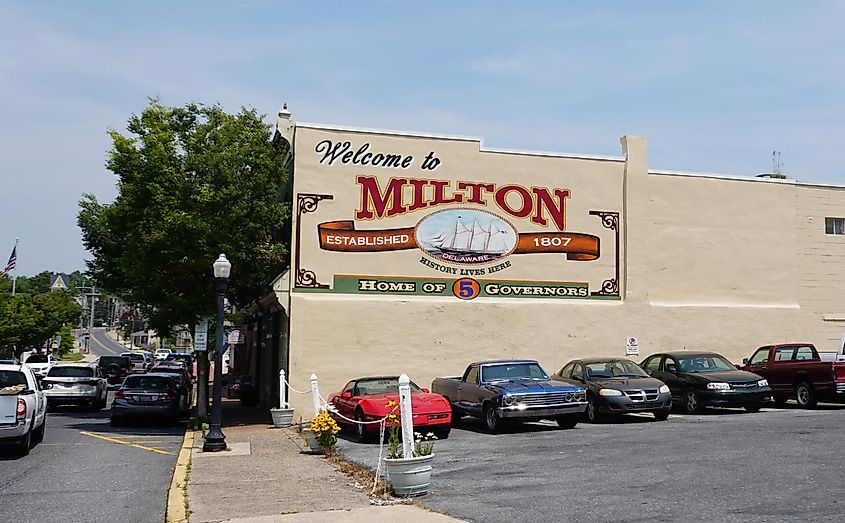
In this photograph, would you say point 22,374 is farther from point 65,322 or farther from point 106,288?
point 65,322

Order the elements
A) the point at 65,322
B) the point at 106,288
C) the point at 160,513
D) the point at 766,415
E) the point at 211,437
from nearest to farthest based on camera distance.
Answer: the point at 160,513 < the point at 211,437 < the point at 766,415 < the point at 106,288 < the point at 65,322

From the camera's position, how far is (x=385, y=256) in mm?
23531

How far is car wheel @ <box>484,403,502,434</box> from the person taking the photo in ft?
57.2

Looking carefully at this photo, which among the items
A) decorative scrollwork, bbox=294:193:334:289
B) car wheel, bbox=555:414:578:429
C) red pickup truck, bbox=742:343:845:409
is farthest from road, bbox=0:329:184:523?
red pickup truck, bbox=742:343:845:409

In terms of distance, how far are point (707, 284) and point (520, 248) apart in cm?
633

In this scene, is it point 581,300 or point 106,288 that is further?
point 106,288

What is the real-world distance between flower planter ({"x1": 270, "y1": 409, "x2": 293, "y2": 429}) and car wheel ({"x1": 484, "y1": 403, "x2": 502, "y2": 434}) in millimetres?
5925

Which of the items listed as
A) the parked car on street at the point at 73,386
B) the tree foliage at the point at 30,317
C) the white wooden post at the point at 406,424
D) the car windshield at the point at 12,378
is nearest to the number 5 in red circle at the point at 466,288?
the car windshield at the point at 12,378

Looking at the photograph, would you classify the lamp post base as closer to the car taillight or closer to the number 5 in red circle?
the car taillight

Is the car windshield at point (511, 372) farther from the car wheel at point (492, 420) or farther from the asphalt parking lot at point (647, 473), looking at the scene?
the asphalt parking lot at point (647, 473)

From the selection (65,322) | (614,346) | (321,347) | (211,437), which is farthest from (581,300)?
(65,322)

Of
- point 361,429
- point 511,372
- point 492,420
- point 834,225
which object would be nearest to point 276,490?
point 361,429

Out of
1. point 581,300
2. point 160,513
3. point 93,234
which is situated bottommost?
point 160,513

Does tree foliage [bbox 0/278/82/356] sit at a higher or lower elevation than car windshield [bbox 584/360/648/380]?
higher
